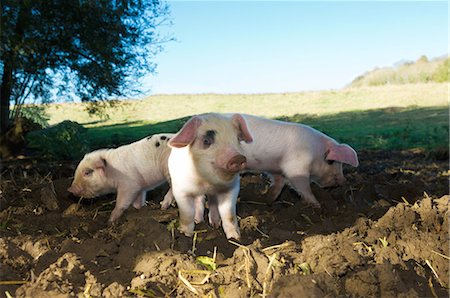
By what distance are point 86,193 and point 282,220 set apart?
7.82 feet

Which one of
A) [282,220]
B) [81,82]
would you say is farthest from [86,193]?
[81,82]

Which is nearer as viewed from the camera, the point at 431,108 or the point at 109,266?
the point at 109,266

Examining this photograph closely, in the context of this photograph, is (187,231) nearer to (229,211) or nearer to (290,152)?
(229,211)

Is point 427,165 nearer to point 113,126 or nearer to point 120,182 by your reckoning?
point 120,182

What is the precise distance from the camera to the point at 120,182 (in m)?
5.81

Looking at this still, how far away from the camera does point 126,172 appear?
580cm

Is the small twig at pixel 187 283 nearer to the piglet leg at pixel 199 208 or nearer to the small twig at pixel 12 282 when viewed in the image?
the small twig at pixel 12 282

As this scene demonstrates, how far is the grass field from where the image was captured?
13266mm

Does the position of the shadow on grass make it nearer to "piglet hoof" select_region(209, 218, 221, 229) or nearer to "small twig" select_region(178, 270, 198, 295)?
"piglet hoof" select_region(209, 218, 221, 229)

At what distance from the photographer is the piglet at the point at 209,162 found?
381 cm

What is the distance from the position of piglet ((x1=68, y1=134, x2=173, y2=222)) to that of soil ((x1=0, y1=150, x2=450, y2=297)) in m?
0.40

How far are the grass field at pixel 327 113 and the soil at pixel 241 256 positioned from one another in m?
7.04

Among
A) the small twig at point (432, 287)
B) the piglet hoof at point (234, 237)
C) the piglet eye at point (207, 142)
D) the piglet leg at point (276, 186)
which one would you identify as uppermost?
the piglet eye at point (207, 142)

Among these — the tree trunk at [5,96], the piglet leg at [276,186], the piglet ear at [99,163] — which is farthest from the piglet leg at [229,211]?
the tree trunk at [5,96]
